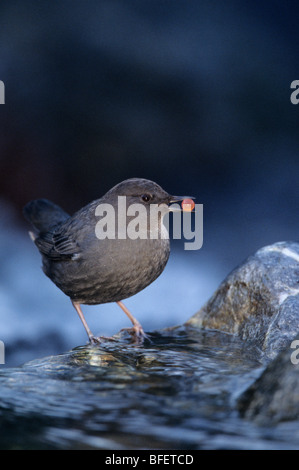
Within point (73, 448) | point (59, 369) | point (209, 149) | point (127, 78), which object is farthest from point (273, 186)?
point (73, 448)

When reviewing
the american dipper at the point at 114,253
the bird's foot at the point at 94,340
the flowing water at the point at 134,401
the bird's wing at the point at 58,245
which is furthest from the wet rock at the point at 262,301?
the bird's wing at the point at 58,245

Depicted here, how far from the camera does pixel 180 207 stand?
4.30 metres

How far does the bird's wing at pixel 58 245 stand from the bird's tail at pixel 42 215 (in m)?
0.20

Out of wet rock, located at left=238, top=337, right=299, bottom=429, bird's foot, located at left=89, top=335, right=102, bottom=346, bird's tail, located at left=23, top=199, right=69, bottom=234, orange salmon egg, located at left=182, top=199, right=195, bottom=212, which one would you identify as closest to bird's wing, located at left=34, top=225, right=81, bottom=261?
bird's tail, located at left=23, top=199, right=69, bottom=234

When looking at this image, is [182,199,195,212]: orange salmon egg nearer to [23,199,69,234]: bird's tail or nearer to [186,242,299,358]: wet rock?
A: [186,242,299,358]: wet rock

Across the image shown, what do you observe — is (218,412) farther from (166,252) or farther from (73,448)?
(166,252)

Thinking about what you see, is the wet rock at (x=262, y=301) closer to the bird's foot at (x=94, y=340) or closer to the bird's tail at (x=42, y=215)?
the bird's foot at (x=94, y=340)

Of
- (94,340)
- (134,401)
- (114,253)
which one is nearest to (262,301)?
(114,253)

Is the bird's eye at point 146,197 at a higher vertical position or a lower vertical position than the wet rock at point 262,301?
higher

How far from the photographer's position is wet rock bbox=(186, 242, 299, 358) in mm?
3803

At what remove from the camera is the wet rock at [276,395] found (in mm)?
2441

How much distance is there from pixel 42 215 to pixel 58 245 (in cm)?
88

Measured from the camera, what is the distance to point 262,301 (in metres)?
4.11
